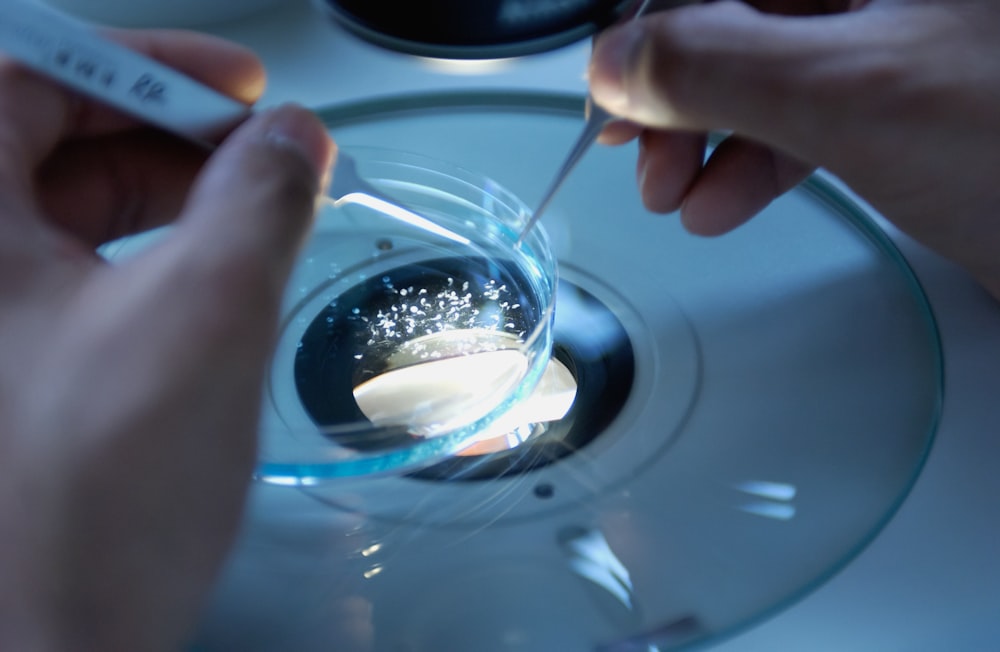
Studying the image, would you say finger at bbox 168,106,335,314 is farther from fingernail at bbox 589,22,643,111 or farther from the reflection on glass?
the reflection on glass

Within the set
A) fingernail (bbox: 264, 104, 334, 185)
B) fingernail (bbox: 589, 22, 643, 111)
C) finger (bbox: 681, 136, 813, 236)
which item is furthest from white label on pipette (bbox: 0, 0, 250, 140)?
finger (bbox: 681, 136, 813, 236)

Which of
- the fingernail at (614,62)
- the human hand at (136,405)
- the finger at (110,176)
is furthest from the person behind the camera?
the finger at (110,176)

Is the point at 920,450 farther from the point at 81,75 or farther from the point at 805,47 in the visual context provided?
the point at 81,75

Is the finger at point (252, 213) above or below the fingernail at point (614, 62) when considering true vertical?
below

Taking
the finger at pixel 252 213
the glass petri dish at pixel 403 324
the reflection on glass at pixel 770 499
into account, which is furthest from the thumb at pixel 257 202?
the reflection on glass at pixel 770 499

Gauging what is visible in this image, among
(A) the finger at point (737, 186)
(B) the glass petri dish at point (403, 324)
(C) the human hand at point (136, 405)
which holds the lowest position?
(B) the glass petri dish at point (403, 324)

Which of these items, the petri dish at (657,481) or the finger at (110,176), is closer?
the petri dish at (657,481)

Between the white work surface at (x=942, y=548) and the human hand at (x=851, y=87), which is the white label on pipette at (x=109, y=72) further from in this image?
the human hand at (x=851, y=87)
